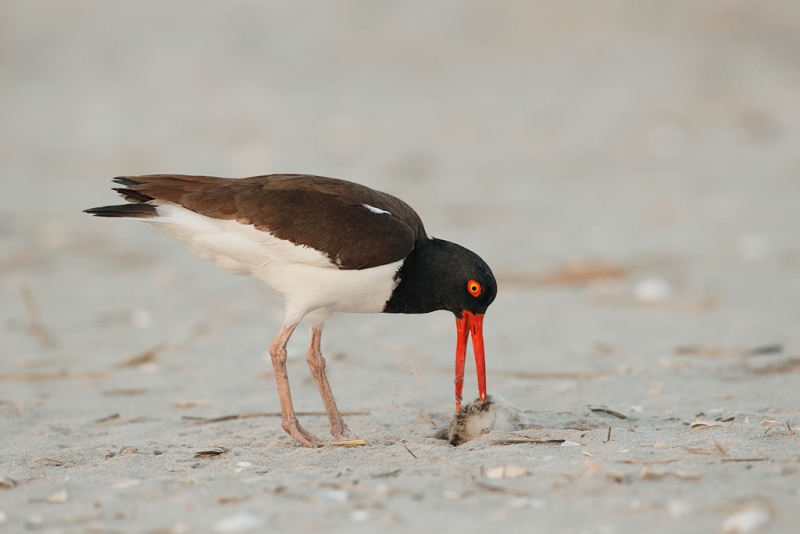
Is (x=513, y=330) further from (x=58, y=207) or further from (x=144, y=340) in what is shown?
(x=58, y=207)

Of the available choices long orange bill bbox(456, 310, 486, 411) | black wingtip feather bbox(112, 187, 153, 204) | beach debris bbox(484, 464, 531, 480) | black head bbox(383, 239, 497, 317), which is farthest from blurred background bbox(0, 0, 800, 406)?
beach debris bbox(484, 464, 531, 480)

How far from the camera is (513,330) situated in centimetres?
830

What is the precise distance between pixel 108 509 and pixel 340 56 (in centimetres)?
1576

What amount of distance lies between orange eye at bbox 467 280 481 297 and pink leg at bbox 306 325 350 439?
105 centimetres

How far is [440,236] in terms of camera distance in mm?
11250

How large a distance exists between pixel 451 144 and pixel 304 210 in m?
10.0

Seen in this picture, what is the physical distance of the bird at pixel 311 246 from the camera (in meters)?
5.37

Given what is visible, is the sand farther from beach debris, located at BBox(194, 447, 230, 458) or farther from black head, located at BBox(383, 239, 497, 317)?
black head, located at BBox(383, 239, 497, 317)

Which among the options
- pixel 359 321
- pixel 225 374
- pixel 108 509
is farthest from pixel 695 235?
pixel 108 509

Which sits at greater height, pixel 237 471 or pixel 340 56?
pixel 340 56

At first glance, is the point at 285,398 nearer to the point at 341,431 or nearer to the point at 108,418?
Answer: the point at 341,431

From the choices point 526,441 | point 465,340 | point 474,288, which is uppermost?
point 474,288

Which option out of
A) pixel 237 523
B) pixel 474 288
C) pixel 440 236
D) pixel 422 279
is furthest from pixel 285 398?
pixel 440 236

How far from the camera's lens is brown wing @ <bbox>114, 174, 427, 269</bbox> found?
17.6ft
